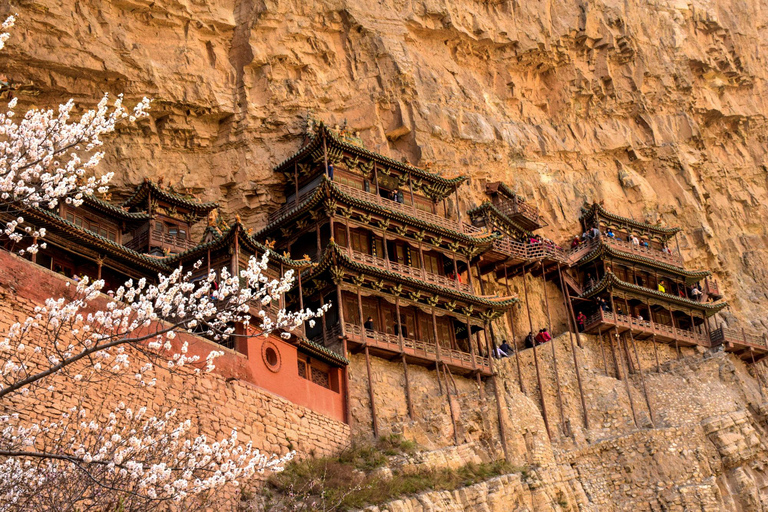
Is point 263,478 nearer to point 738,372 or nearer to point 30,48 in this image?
point 30,48

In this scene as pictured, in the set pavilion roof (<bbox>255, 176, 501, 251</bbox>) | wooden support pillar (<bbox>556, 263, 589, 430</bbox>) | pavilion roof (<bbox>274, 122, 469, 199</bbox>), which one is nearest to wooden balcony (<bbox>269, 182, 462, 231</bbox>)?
pavilion roof (<bbox>255, 176, 501, 251</bbox>)

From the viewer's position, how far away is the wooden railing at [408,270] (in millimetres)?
35969

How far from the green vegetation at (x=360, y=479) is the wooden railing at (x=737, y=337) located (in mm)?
19287

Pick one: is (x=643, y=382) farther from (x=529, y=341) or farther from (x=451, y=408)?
(x=451, y=408)

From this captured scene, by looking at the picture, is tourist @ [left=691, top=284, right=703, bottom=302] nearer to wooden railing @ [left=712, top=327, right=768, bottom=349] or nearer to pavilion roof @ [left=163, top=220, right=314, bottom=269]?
wooden railing @ [left=712, top=327, right=768, bottom=349]

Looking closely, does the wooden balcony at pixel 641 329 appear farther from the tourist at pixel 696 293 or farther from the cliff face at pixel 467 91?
the cliff face at pixel 467 91

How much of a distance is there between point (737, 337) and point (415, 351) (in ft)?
65.3

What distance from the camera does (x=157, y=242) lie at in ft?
116

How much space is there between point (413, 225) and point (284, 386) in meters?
12.9

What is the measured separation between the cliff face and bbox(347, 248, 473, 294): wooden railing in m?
6.28

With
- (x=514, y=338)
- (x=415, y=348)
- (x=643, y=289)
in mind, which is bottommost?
A: (x=415, y=348)

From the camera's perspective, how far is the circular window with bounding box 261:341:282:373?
27.4 metres

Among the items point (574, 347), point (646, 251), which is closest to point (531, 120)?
point (646, 251)

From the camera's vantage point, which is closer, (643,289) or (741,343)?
(643,289)
